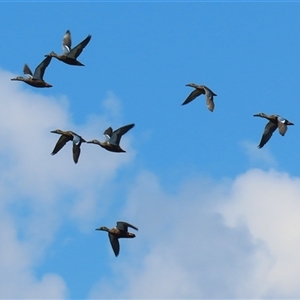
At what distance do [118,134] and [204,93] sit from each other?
7305 mm

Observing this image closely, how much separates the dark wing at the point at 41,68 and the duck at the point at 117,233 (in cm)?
884

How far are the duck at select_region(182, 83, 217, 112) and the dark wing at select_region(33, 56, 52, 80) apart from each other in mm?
7901

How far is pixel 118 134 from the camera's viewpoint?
5594cm

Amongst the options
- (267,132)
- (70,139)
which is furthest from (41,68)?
(267,132)

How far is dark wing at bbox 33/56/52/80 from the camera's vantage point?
58.9 meters

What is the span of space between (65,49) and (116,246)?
1050 centimetres

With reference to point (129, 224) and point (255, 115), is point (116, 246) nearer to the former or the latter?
point (129, 224)

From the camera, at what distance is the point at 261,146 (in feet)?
197

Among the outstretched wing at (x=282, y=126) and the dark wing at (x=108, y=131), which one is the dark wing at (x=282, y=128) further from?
the dark wing at (x=108, y=131)

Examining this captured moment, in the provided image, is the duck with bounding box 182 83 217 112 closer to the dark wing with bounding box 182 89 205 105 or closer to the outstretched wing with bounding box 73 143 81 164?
the dark wing with bounding box 182 89 205 105

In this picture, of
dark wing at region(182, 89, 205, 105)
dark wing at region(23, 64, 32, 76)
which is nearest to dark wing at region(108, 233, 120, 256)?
dark wing at region(23, 64, 32, 76)

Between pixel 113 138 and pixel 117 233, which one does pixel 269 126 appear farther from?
pixel 117 233

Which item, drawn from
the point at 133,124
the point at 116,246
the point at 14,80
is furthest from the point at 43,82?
the point at 116,246

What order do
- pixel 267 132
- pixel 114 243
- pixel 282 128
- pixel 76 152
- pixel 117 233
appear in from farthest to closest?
pixel 267 132 → pixel 76 152 → pixel 282 128 → pixel 114 243 → pixel 117 233
